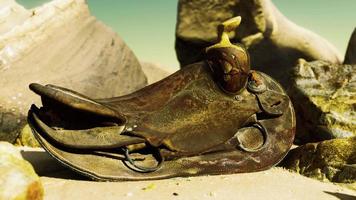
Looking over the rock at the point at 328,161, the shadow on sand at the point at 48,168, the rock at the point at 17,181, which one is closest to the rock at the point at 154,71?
the shadow on sand at the point at 48,168

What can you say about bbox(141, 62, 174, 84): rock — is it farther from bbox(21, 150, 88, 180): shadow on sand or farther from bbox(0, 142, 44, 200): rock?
bbox(0, 142, 44, 200): rock

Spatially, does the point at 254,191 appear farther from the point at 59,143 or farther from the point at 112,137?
the point at 59,143

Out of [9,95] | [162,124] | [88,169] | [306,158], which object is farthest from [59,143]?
[9,95]

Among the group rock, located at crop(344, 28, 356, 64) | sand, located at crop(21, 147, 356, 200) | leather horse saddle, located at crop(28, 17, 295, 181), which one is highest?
leather horse saddle, located at crop(28, 17, 295, 181)

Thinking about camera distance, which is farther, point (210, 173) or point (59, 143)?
point (210, 173)

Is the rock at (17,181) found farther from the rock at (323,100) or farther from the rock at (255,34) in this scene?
the rock at (255,34)

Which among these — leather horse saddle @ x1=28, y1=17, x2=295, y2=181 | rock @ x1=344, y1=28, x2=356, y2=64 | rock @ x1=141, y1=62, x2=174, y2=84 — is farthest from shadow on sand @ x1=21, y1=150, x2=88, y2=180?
rock @ x1=141, y1=62, x2=174, y2=84
